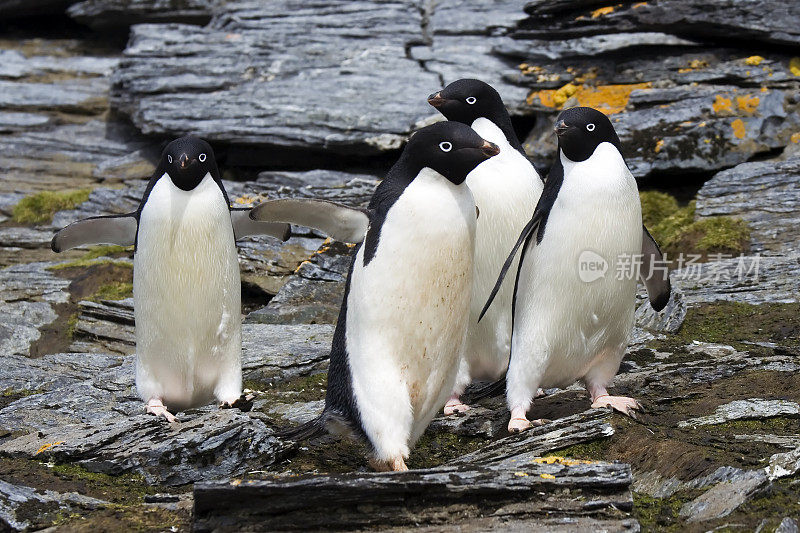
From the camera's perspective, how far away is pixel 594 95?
10812 millimetres

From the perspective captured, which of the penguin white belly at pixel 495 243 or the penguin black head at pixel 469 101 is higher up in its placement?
the penguin black head at pixel 469 101

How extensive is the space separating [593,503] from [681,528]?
36cm

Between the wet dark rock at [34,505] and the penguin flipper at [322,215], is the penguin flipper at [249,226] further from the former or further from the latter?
the wet dark rock at [34,505]

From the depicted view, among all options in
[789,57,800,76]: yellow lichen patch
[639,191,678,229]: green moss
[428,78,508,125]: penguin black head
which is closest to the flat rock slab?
[428,78,508,125]: penguin black head

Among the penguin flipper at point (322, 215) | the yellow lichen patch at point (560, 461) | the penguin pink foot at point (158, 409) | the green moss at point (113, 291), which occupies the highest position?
the penguin flipper at point (322, 215)

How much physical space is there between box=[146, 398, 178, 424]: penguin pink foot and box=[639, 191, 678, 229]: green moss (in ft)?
18.9

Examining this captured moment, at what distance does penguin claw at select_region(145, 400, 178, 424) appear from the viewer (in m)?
5.45

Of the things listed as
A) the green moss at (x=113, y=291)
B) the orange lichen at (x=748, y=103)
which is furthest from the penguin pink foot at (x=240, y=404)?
the orange lichen at (x=748, y=103)

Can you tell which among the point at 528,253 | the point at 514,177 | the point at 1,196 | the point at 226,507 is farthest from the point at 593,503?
the point at 1,196

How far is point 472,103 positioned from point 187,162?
5.90ft

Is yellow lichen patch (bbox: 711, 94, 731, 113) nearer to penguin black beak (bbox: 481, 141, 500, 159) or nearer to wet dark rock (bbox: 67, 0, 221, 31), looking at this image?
penguin black beak (bbox: 481, 141, 500, 159)

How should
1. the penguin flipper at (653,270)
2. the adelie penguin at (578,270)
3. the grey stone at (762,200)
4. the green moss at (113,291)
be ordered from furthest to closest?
the green moss at (113,291) → the grey stone at (762,200) → the penguin flipper at (653,270) → the adelie penguin at (578,270)

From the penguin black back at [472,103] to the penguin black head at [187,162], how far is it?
1.45m

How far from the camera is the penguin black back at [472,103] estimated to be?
619 cm
